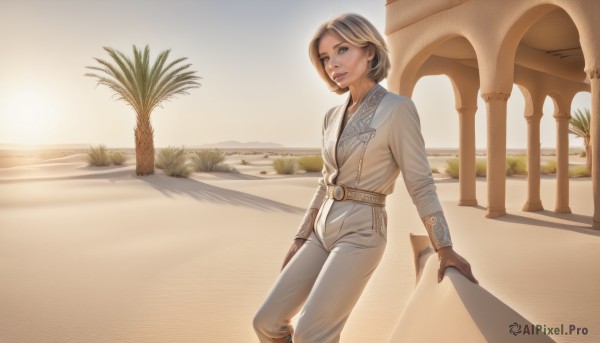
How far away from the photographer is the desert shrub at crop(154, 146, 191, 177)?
18.4 metres

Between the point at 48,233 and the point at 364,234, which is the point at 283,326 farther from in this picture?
the point at 48,233

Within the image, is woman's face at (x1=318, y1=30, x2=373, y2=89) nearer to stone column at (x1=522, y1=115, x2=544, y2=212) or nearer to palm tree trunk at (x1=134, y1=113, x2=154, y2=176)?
stone column at (x1=522, y1=115, x2=544, y2=212)

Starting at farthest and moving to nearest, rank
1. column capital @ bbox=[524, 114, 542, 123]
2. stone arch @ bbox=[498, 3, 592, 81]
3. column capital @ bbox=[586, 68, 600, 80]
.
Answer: column capital @ bbox=[524, 114, 542, 123] → stone arch @ bbox=[498, 3, 592, 81] → column capital @ bbox=[586, 68, 600, 80]

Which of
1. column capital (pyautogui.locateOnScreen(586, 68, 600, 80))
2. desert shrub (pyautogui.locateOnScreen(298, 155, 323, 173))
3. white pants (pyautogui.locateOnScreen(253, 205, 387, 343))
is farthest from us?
desert shrub (pyautogui.locateOnScreen(298, 155, 323, 173))

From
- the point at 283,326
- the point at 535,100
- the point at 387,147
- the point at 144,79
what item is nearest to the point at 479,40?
the point at 535,100

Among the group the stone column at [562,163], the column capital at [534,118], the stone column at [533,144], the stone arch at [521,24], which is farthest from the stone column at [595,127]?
the column capital at [534,118]

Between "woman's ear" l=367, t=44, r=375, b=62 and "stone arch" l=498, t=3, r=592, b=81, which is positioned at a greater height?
"stone arch" l=498, t=3, r=592, b=81

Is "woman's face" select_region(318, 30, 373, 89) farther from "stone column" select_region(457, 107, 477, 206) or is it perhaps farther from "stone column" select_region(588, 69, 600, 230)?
"stone column" select_region(457, 107, 477, 206)

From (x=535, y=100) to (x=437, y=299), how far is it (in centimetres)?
1241

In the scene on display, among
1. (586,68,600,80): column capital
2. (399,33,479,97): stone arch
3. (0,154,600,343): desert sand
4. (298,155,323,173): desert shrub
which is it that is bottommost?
(0,154,600,343): desert sand

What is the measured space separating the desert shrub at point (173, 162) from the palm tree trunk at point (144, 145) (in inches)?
36.9

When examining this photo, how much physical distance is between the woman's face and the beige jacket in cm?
13

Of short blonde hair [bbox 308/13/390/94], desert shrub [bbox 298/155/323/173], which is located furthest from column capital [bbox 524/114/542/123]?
desert shrub [bbox 298/155/323/173]

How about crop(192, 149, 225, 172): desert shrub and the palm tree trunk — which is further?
crop(192, 149, 225, 172): desert shrub
